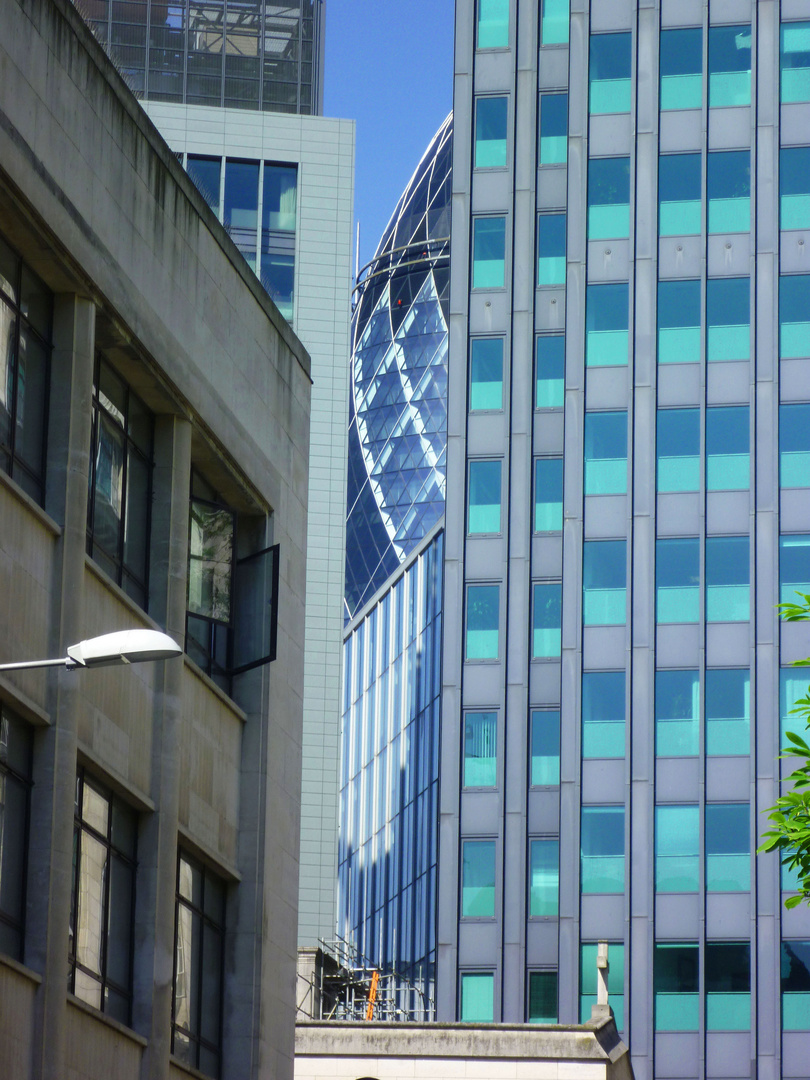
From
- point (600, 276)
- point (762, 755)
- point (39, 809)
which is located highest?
point (600, 276)

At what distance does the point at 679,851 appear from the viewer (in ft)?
191

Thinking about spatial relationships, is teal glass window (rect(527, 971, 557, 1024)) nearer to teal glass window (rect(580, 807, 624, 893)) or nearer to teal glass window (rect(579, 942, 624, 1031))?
teal glass window (rect(579, 942, 624, 1031))

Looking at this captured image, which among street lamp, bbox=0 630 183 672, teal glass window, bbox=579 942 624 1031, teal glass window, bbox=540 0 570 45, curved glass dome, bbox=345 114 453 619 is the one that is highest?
curved glass dome, bbox=345 114 453 619

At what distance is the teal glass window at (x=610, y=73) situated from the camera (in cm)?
6425

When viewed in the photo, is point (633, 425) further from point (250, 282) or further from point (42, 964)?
point (42, 964)

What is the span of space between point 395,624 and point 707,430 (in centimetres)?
2598

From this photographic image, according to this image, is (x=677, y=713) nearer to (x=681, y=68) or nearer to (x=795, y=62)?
(x=681, y=68)

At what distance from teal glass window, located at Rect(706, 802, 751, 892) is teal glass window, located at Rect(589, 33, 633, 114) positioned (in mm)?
22791

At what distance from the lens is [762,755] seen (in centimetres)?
5809

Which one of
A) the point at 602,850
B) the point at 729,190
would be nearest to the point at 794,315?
the point at 729,190

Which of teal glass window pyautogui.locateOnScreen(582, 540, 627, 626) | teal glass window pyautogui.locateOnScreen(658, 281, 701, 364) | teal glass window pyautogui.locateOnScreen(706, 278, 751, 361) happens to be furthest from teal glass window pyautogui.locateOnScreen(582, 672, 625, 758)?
teal glass window pyautogui.locateOnScreen(706, 278, 751, 361)

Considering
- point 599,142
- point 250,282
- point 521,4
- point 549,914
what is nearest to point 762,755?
point 549,914

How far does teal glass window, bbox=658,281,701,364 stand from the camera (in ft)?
203

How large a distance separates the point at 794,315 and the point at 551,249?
8.08 m
